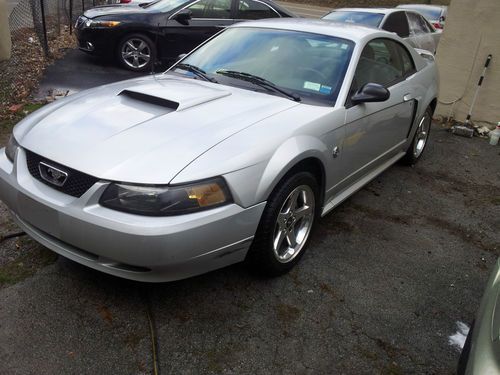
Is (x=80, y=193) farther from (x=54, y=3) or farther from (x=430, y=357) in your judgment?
(x=54, y=3)

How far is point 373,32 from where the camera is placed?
408cm

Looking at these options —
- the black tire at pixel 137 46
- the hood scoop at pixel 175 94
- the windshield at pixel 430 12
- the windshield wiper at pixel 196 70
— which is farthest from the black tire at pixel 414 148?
the windshield at pixel 430 12

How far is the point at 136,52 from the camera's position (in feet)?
27.3

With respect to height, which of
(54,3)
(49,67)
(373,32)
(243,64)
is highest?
(373,32)

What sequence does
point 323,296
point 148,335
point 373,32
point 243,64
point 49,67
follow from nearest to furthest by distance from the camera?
point 148,335 < point 323,296 < point 243,64 < point 373,32 < point 49,67

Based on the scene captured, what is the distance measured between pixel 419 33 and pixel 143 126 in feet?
27.6

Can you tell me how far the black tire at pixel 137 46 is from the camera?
324 inches

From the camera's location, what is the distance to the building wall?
22.9 ft

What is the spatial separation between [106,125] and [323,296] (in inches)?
68.0

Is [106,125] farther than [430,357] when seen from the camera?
Yes

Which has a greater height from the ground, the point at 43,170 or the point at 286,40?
the point at 286,40

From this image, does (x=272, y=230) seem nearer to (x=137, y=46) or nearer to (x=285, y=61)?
(x=285, y=61)

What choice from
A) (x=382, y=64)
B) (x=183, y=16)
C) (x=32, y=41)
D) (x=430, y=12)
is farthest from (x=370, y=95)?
(x=430, y=12)

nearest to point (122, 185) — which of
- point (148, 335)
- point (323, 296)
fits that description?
point (148, 335)
